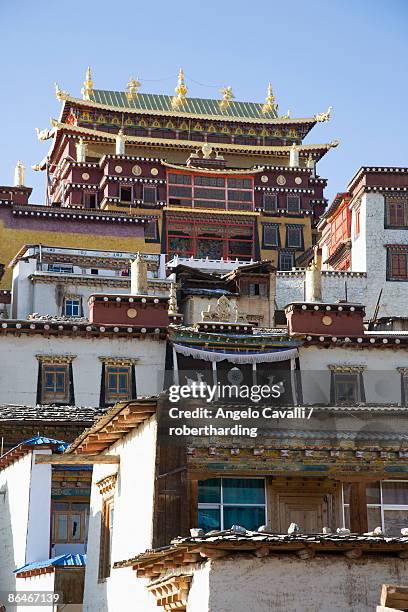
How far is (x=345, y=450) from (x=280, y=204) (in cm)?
5571

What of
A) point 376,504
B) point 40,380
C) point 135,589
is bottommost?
point 135,589

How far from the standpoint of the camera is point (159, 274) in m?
59.7

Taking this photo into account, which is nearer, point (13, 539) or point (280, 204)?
point (13, 539)

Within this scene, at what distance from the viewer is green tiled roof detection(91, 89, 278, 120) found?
87062mm

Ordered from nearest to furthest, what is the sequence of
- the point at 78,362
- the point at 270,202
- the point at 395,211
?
the point at 78,362 < the point at 395,211 < the point at 270,202

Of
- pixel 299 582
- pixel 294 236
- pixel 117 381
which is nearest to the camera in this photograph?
pixel 299 582

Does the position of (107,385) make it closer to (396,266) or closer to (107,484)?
(107,484)

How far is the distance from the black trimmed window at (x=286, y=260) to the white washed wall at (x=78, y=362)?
30.7 metres

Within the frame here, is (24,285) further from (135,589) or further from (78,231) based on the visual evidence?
(135,589)

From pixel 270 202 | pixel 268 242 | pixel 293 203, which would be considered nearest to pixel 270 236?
pixel 268 242

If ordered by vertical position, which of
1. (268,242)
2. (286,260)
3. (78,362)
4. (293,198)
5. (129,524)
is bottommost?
(129,524)

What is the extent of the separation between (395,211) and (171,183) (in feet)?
55.6

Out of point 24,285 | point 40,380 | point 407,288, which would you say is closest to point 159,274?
point 24,285

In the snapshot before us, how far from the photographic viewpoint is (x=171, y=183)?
75312 millimetres
